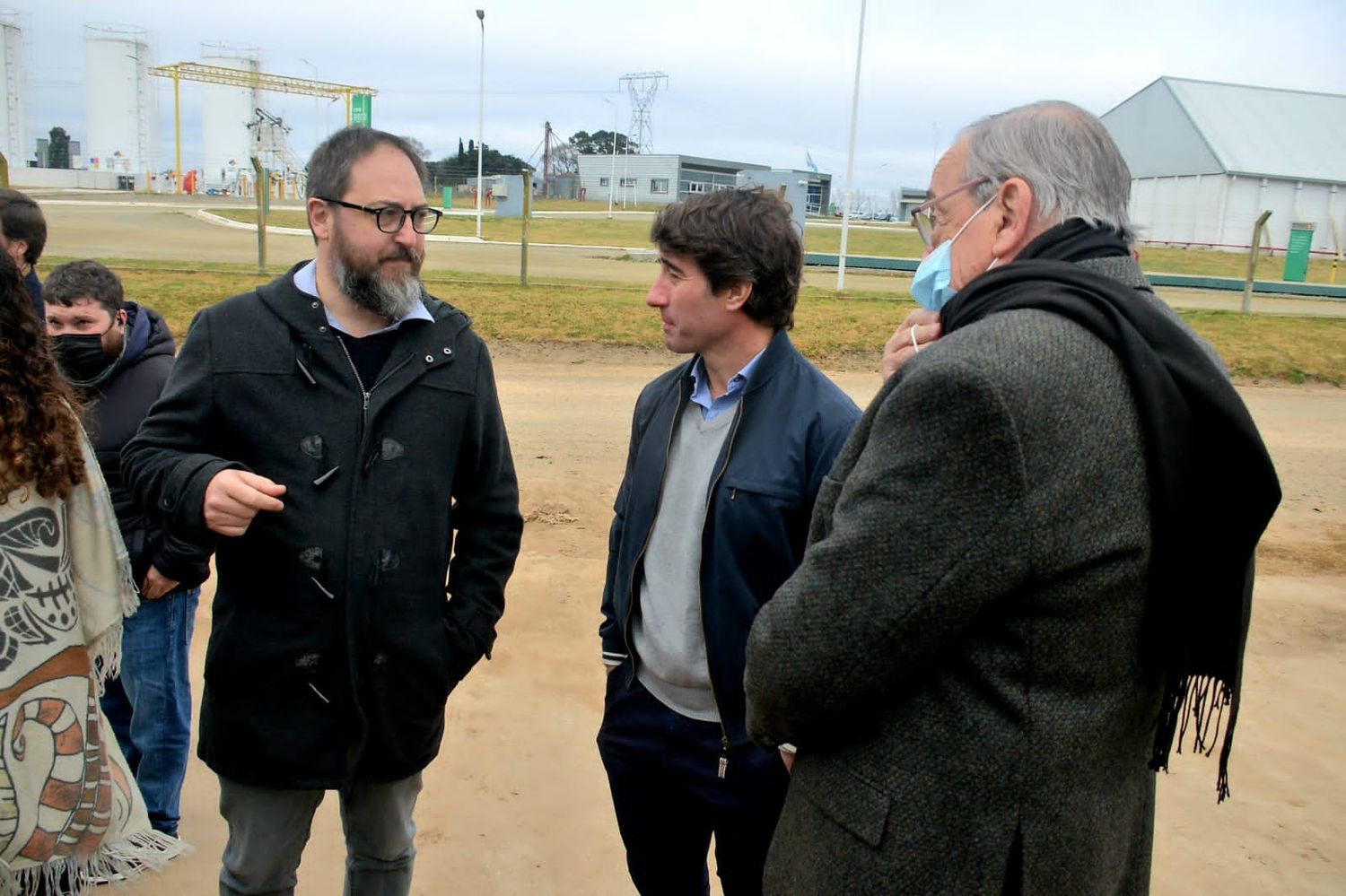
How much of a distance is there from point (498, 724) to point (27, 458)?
2.65 metres

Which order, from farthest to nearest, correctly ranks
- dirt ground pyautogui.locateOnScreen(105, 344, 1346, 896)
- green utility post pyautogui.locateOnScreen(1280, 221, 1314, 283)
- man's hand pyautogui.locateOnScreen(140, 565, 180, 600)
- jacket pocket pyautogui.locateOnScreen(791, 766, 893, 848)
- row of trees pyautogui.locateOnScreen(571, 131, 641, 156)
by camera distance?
1. row of trees pyautogui.locateOnScreen(571, 131, 641, 156)
2. green utility post pyautogui.locateOnScreen(1280, 221, 1314, 283)
3. dirt ground pyautogui.locateOnScreen(105, 344, 1346, 896)
4. man's hand pyautogui.locateOnScreen(140, 565, 180, 600)
5. jacket pocket pyautogui.locateOnScreen(791, 766, 893, 848)

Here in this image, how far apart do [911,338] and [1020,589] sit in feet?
2.15

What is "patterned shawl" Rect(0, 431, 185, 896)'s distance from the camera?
2.10 meters

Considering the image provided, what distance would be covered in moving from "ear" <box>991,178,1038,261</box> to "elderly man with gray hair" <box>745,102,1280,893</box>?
0.11 m

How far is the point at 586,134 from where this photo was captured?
99.4 meters

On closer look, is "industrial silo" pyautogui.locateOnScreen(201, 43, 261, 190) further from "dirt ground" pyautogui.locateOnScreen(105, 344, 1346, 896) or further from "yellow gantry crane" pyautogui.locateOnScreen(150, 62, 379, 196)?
"dirt ground" pyautogui.locateOnScreen(105, 344, 1346, 896)

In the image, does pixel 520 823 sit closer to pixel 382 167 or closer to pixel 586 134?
pixel 382 167

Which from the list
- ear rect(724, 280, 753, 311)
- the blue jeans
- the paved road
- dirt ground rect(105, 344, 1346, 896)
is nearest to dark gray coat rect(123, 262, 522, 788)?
ear rect(724, 280, 753, 311)

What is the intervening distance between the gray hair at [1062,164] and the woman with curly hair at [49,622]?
1.92 meters

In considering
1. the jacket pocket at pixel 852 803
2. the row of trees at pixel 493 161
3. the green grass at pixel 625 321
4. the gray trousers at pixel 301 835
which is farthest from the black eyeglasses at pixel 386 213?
the row of trees at pixel 493 161

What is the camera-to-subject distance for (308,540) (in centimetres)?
243

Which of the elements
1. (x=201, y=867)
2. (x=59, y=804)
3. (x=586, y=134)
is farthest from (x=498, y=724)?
(x=586, y=134)

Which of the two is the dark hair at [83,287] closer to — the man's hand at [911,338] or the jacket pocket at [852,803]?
the man's hand at [911,338]

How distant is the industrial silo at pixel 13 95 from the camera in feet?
237
